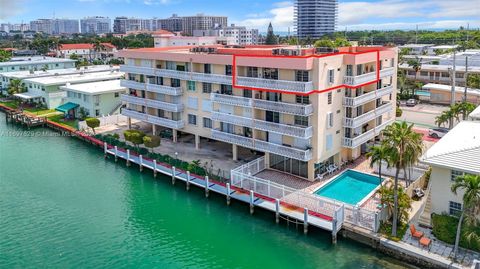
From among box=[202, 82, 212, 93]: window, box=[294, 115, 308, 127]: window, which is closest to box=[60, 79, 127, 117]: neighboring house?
box=[202, 82, 212, 93]: window

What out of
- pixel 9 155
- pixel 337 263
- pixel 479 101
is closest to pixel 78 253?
pixel 337 263

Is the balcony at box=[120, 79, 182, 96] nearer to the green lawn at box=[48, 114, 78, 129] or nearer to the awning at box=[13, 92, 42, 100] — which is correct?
the green lawn at box=[48, 114, 78, 129]

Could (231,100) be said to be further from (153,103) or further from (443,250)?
(443,250)

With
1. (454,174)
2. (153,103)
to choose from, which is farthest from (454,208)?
(153,103)

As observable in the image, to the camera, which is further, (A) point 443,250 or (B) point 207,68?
(B) point 207,68

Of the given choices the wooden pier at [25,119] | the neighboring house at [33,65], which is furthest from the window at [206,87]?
the neighboring house at [33,65]
